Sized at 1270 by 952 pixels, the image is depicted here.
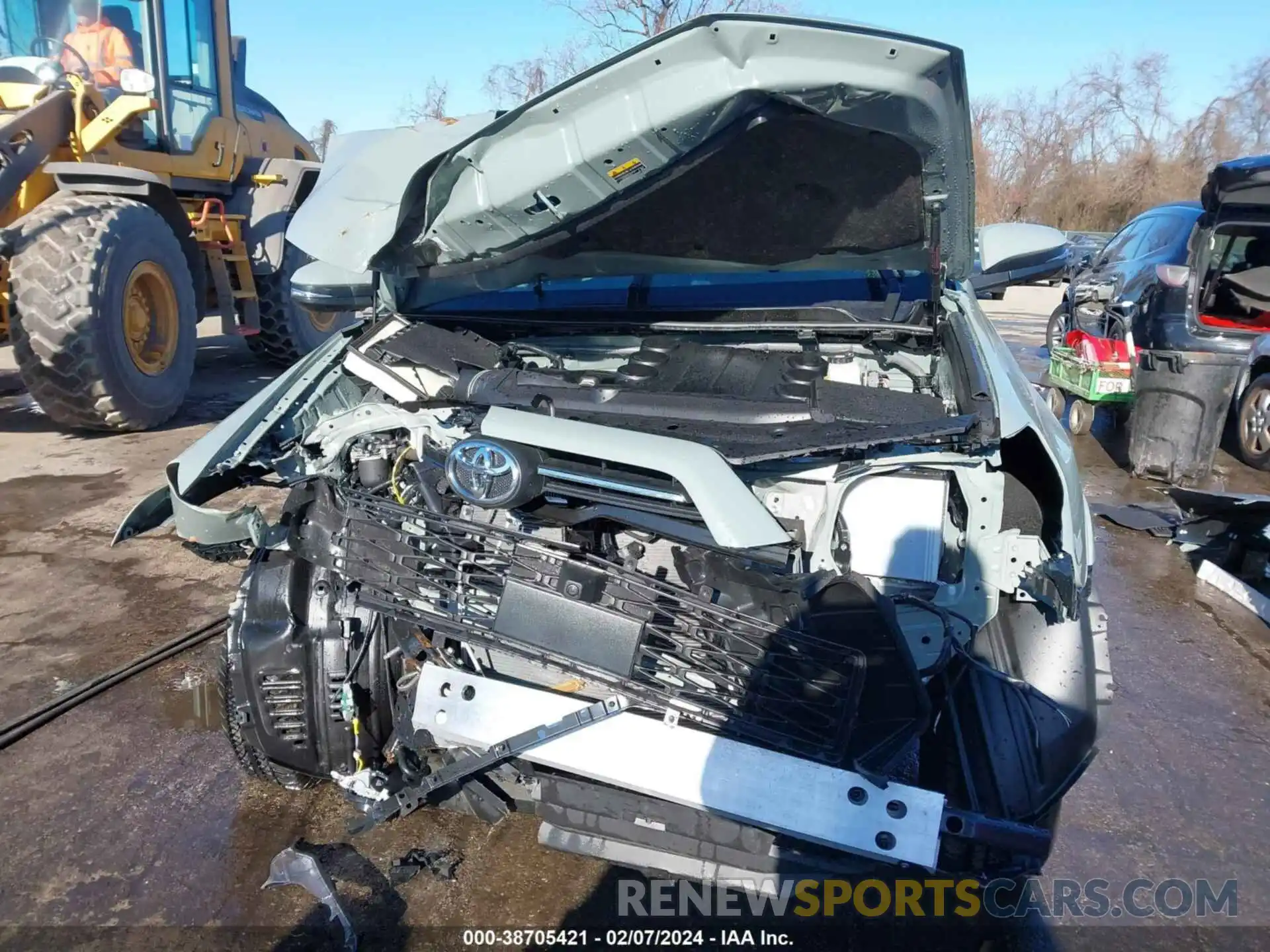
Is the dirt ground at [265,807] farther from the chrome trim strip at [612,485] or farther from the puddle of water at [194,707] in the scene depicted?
the chrome trim strip at [612,485]

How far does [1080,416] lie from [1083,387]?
1.91ft

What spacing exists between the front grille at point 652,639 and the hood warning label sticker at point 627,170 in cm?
100

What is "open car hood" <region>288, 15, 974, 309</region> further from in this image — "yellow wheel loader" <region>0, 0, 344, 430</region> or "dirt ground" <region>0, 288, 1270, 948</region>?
"yellow wheel loader" <region>0, 0, 344, 430</region>

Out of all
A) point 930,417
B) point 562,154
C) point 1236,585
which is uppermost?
point 562,154

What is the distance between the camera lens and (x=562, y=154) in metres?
2.19

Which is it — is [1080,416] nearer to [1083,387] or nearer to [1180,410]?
[1083,387]

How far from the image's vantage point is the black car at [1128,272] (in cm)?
612

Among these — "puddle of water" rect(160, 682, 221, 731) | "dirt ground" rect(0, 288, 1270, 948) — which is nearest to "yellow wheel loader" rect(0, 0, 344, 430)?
"dirt ground" rect(0, 288, 1270, 948)

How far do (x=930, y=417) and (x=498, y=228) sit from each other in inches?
52.0

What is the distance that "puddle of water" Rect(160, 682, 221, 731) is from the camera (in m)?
2.95

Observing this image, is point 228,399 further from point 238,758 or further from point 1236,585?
point 1236,585

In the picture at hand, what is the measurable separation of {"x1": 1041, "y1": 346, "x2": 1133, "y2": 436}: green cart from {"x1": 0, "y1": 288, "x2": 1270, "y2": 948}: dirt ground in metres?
Result: 2.29

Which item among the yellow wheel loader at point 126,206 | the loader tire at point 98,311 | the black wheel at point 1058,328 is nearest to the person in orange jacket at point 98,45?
the yellow wheel loader at point 126,206

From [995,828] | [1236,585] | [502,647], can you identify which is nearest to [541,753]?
[502,647]
